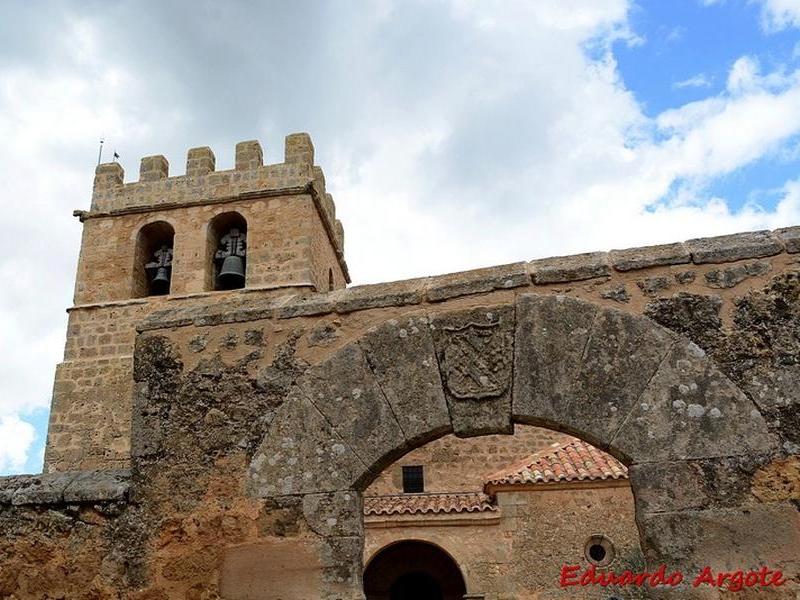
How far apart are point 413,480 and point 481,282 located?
1395cm

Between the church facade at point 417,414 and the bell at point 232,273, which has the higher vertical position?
the bell at point 232,273

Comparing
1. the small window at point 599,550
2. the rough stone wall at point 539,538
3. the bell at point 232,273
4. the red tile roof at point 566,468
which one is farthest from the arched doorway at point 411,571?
the bell at point 232,273

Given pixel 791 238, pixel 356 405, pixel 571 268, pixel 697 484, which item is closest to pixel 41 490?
pixel 356 405

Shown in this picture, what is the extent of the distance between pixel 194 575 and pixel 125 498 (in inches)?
21.6

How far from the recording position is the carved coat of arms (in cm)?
342

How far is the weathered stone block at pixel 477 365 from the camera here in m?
3.39

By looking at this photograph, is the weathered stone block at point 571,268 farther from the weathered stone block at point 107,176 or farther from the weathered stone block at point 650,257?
the weathered stone block at point 107,176

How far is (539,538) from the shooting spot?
12.0 m

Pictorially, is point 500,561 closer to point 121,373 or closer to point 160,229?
point 121,373

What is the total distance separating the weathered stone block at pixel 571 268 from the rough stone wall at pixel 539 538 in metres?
8.98

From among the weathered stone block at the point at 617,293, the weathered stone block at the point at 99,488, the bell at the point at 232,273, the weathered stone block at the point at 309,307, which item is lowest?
the weathered stone block at the point at 99,488

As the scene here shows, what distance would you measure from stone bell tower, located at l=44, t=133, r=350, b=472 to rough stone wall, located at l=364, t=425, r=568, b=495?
187 inches

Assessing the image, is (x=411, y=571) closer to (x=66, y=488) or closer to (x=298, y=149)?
(x=298, y=149)

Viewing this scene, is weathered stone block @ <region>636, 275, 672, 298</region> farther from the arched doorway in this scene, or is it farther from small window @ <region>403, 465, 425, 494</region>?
small window @ <region>403, 465, 425, 494</region>
